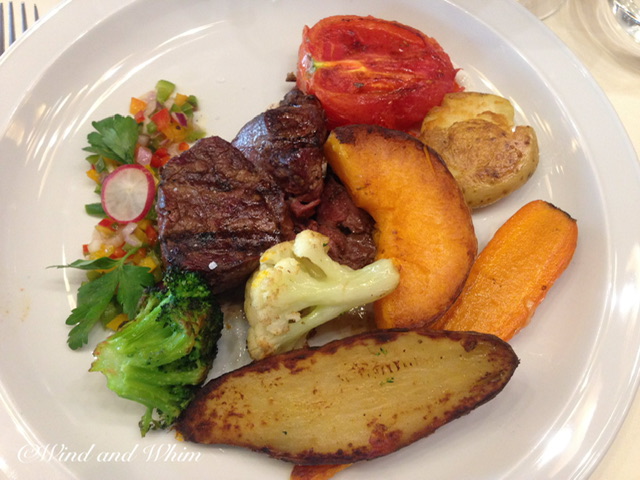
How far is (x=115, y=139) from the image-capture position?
2545 mm

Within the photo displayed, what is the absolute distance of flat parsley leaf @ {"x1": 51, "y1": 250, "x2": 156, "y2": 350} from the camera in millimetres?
2227

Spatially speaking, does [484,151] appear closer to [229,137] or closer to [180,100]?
[229,137]

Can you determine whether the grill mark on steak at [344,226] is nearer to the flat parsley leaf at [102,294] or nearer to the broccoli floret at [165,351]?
the broccoli floret at [165,351]

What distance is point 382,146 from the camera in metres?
2.25

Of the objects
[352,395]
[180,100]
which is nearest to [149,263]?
[180,100]

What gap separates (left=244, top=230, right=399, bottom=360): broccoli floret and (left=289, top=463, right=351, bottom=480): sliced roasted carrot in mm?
483

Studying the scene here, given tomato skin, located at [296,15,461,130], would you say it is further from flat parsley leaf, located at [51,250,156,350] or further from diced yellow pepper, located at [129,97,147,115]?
flat parsley leaf, located at [51,250,156,350]

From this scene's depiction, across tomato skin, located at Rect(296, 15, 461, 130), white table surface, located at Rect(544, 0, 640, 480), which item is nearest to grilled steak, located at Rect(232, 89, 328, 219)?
tomato skin, located at Rect(296, 15, 461, 130)

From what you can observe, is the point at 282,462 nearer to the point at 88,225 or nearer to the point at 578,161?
the point at 88,225

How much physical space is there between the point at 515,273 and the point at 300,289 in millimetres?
1017

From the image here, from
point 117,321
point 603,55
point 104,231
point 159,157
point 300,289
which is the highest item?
point 603,55

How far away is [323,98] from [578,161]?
135 centimetres

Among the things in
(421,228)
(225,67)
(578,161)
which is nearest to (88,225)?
(225,67)

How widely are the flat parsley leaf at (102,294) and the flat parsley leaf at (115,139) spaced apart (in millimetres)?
592
